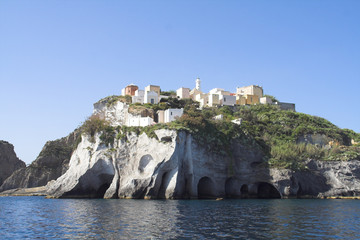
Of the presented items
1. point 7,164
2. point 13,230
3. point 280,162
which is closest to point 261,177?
point 280,162

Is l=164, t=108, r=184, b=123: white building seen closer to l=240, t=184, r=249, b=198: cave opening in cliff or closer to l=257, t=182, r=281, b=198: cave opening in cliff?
l=240, t=184, r=249, b=198: cave opening in cliff

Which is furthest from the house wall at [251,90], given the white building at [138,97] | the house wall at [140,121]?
the house wall at [140,121]

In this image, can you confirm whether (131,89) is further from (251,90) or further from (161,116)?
(251,90)

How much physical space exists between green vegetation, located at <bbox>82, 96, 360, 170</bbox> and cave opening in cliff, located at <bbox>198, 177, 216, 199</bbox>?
4.24m

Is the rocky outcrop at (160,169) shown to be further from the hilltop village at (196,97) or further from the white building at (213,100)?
the white building at (213,100)

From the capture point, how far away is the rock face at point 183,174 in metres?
42.6

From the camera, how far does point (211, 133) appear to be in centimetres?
4756

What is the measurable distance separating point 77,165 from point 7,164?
40.0 meters

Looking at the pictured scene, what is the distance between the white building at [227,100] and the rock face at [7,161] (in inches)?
1871

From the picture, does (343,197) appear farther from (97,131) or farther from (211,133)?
(97,131)

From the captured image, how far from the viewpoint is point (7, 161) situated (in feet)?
260

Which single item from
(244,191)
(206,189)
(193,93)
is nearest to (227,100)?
(193,93)

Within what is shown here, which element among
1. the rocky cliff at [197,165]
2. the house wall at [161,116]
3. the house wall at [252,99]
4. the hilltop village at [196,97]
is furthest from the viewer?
the house wall at [252,99]

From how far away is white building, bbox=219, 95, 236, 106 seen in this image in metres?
69.3
